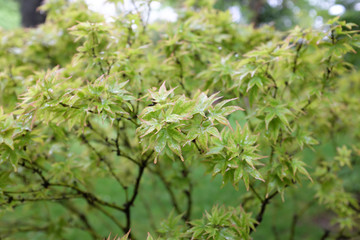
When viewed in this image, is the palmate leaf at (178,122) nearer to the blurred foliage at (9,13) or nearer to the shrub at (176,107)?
the shrub at (176,107)

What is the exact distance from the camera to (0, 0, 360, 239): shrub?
1.30 m

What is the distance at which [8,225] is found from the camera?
2.96 metres

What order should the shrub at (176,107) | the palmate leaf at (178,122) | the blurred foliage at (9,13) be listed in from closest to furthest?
the palmate leaf at (178,122), the shrub at (176,107), the blurred foliage at (9,13)

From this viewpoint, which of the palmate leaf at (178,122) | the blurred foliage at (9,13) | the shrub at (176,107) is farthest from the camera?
the blurred foliage at (9,13)

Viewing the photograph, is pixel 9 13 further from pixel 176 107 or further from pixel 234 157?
pixel 234 157

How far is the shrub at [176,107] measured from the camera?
1300 mm

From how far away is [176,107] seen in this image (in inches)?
48.5

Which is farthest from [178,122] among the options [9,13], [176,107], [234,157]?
[9,13]

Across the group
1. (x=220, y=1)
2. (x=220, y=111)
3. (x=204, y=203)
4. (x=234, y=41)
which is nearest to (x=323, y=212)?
(x=204, y=203)

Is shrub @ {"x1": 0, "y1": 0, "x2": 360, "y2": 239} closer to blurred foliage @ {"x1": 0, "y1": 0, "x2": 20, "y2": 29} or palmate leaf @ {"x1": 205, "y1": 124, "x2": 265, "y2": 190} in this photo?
palmate leaf @ {"x1": 205, "y1": 124, "x2": 265, "y2": 190}

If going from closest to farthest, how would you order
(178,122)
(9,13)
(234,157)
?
(178,122) → (234,157) → (9,13)

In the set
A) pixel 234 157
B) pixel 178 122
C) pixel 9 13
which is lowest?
pixel 234 157

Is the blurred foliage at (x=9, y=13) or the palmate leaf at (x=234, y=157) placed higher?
the blurred foliage at (x=9, y=13)

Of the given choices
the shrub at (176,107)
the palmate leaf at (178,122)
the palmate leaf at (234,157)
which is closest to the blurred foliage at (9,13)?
the shrub at (176,107)
